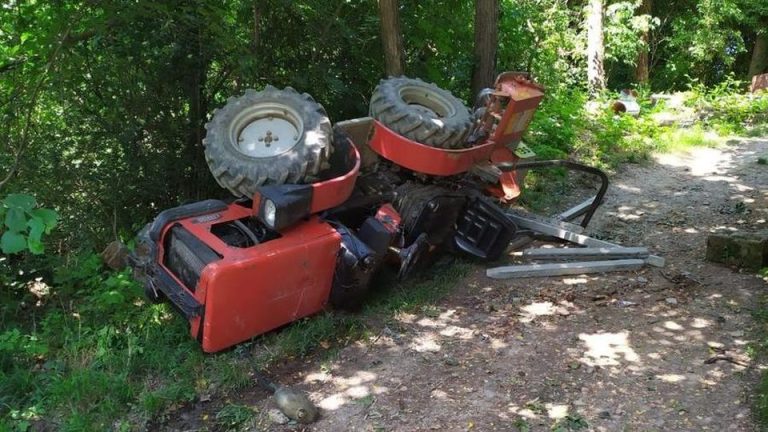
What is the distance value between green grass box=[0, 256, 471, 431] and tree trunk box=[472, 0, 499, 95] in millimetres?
3428

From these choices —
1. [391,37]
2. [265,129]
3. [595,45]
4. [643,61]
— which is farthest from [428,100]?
[643,61]

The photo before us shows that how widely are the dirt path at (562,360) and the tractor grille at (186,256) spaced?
32.4 inches

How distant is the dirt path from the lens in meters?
3.45

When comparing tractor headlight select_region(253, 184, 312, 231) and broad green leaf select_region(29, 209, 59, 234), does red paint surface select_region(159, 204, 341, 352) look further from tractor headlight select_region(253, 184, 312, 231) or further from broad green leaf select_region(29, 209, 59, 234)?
broad green leaf select_region(29, 209, 59, 234)

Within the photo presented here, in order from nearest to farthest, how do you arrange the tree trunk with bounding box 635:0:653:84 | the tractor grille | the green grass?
the green grass → the tractor grille → the tree trunk with bounding box 635:0:653:84

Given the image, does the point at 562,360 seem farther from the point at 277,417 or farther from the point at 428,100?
the point at 428,100

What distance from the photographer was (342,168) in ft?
15.7

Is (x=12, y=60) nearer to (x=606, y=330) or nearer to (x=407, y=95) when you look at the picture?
(x=407, y=95)

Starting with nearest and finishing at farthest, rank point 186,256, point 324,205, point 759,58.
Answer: point 186,256 → point 324,205 → point 759,58

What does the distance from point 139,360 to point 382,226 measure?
1.77 metres

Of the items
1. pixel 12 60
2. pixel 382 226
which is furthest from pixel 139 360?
pixel 12 60

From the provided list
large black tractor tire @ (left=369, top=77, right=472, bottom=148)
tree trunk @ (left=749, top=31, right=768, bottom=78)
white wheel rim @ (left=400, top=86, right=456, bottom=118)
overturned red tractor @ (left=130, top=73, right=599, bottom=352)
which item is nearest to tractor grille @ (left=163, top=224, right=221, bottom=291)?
overturned red tractor @ (left=130, top=73, right=599, bottom=352)

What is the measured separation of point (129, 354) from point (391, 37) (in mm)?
3992

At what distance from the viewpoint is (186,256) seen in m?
4.00
